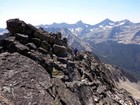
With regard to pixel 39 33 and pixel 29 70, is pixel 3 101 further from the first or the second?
pixel 39 33

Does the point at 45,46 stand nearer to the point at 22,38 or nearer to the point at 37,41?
the point at 37,41

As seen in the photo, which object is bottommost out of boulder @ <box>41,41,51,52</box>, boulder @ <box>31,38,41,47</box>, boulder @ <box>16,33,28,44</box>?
boulder @ <box>41,41,51,52</box>

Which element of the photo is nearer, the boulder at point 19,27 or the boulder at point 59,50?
the boulder at point 19,27

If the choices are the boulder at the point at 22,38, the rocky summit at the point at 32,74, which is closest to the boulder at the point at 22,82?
the rocky summit at the point at 32,74

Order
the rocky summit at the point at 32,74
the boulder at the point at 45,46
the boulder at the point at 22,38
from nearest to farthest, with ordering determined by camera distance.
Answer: the rocky summit at the point at 32,74 < the boulder at the point at 22,38 < the boulder at the point at 45,46

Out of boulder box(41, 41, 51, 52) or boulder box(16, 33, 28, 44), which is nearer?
boulder box(16, 33, 28, 44)

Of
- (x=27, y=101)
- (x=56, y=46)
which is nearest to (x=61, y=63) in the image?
(x=56, y=46)

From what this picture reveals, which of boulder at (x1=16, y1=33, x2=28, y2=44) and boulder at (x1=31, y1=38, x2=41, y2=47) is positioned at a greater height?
boulder at (x1=16, y1=33, x2=28, y2=44)

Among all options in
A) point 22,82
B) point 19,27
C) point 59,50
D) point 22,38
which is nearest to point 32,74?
point 22,82

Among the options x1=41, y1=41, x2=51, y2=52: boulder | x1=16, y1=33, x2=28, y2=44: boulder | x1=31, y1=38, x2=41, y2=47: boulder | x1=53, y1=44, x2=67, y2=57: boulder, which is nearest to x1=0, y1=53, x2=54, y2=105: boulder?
x1=16, y1=33, x2=28, y2=44: boulder

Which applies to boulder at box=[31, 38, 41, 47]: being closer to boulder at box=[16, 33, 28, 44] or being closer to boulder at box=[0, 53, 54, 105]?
boulder at box=[16, 33, 28, 44]

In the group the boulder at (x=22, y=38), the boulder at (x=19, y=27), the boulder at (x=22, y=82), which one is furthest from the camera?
the boulder at (x=19, y=27)

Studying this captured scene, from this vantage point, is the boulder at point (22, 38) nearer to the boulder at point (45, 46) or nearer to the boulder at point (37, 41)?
the boulder at point (37, 41)

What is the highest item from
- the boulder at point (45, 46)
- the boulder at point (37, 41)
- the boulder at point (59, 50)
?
the boulder at point (37, 41)
